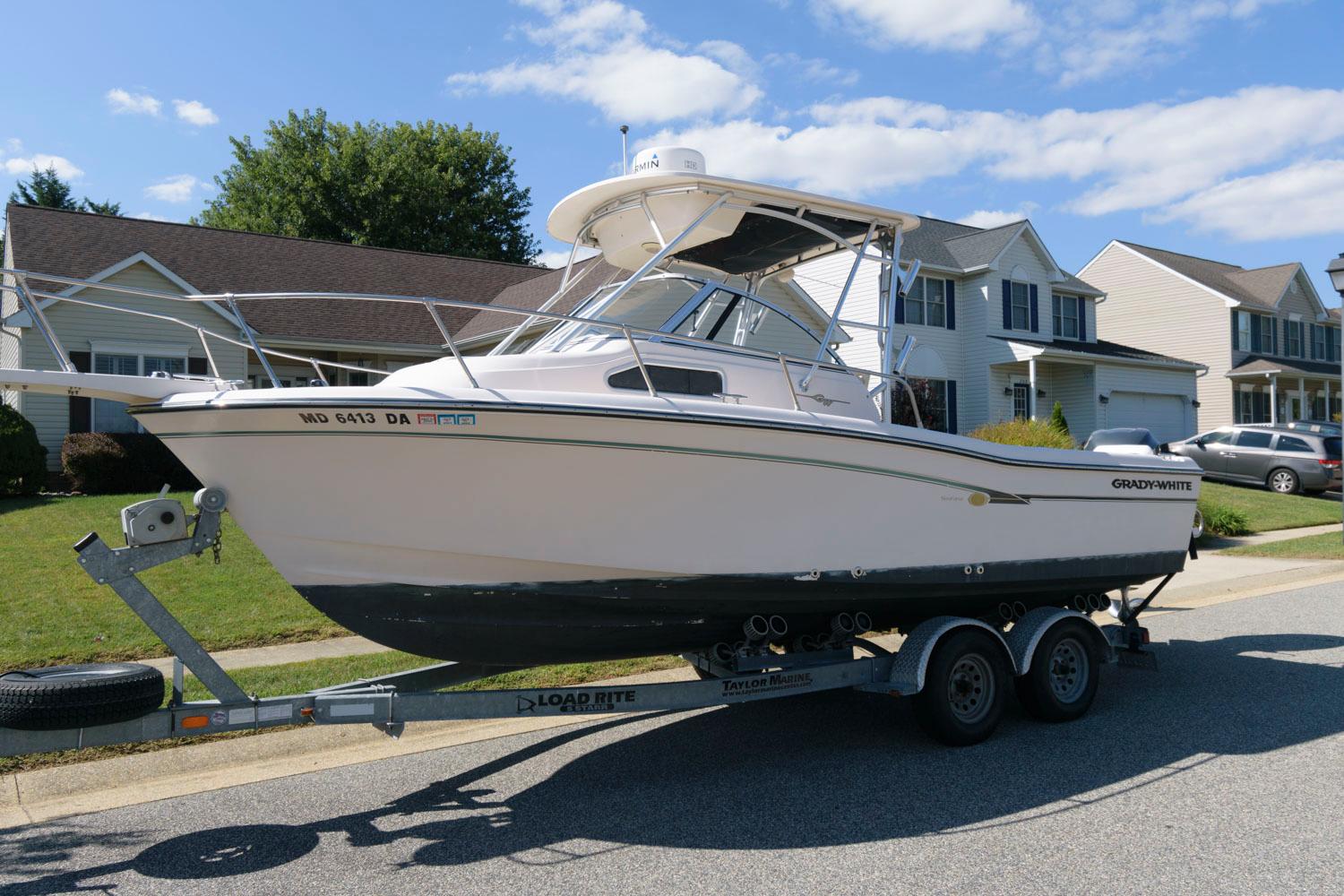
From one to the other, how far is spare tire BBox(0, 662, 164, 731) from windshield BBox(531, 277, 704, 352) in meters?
2.75

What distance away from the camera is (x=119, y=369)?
60.7 ft

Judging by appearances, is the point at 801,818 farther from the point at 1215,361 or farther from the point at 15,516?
the point at 1215,361

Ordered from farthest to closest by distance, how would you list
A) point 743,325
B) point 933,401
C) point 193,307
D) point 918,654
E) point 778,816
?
point 933,401 → point 193,307 → point 743,325 → point 918,654 → point 778,816

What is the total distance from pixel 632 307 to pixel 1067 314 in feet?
90.3

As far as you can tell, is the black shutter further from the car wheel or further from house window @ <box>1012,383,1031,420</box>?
the car wheel

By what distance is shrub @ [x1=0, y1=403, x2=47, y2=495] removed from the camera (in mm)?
14953

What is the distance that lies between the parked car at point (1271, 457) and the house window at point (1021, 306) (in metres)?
6.54

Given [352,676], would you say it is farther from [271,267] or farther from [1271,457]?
[1271,457]

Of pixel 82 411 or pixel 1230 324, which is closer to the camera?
pixel 82 411

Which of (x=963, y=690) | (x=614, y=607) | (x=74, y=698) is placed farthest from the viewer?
(x=963, y=690)

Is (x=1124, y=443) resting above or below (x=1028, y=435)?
below

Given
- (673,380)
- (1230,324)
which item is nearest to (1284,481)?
(1230,324)

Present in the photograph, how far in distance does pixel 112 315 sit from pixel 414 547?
1634cm

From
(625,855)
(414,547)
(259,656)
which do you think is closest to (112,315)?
(259,656)
